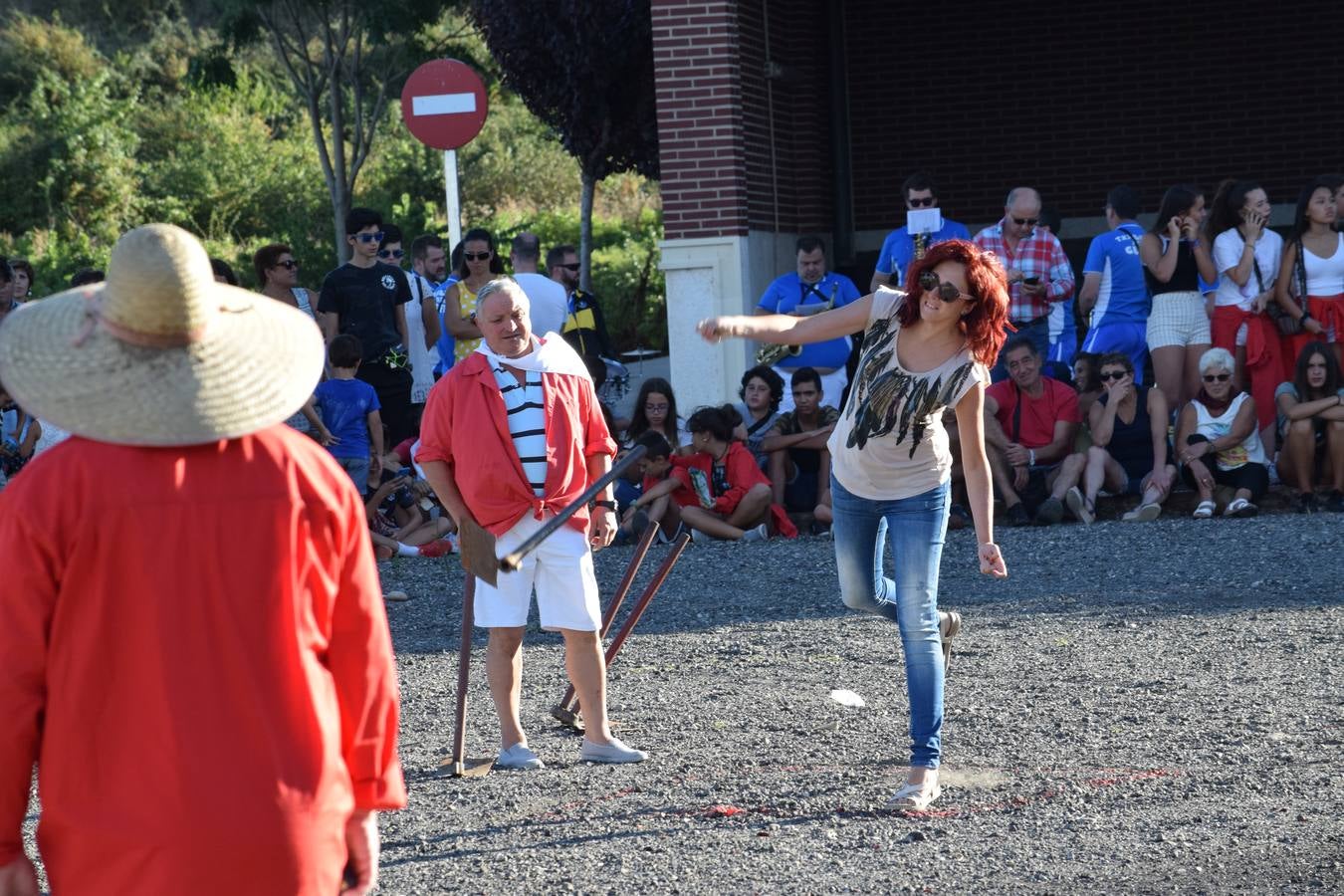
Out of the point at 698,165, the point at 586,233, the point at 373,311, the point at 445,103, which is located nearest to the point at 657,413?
the point at 373,311

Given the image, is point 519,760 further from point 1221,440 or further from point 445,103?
point 445,103

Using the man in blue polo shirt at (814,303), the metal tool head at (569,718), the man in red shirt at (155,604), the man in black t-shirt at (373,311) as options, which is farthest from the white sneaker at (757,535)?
the man in red shirt at (155,604)

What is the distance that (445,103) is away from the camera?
512 inches

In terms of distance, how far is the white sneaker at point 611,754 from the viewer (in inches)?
250

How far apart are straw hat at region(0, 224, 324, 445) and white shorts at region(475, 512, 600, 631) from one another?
11.4 ft

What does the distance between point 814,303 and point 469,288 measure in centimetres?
252

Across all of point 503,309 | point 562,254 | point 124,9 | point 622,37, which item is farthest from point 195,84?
point 124,9

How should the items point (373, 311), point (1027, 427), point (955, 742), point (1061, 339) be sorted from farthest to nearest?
point (1061, 339) < point (373, 311) < point (1027, 427) < point (955, 742)

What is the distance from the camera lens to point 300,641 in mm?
2893

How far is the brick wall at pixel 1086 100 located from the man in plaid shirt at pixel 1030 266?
6.20 meters

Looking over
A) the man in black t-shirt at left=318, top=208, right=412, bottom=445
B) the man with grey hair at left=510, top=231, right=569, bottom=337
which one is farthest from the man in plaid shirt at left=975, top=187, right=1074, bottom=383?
the man in black t-shirt at left=318, top=208, right=412, bottom=445

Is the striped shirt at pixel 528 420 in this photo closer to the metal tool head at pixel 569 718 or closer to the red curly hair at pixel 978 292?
the metal tool head at pixel 569 718

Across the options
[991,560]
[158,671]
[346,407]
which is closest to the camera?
[158,671]

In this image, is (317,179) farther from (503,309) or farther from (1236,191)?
(503,309)
